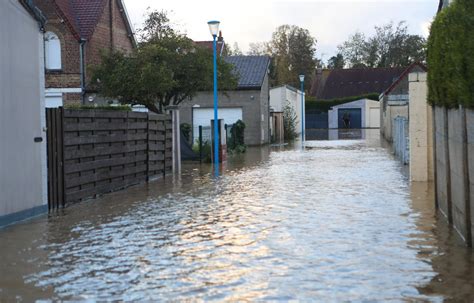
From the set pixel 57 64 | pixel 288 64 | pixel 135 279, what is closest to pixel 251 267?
pixel 135 279

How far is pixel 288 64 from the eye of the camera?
275 ft

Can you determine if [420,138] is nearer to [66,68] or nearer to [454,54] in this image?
[454,54]

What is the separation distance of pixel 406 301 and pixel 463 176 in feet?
8.72

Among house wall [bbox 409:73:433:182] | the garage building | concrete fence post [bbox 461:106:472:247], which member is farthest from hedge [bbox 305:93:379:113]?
concrete fence post [bbox 461:106:472:247]

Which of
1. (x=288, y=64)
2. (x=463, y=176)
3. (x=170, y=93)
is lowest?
(x=463, y=176)

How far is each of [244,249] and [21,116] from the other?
4.78 meters

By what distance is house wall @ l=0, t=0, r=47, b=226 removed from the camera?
35.3 feet

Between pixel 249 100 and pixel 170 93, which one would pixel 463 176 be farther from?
pixel 249 100

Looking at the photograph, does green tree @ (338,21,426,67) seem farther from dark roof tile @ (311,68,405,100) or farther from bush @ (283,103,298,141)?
bush @ (283,103,298,141)

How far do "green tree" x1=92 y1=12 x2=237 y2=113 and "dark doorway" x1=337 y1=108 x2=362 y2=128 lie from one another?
4689 cm

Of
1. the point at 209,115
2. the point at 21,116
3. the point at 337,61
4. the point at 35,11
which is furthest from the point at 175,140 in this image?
the point at 337,61

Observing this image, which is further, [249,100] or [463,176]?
[249,100]

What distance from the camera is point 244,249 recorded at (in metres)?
8.63

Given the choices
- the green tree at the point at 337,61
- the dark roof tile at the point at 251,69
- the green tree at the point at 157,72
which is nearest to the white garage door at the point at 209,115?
the dark roof tile at the point at 251,69
